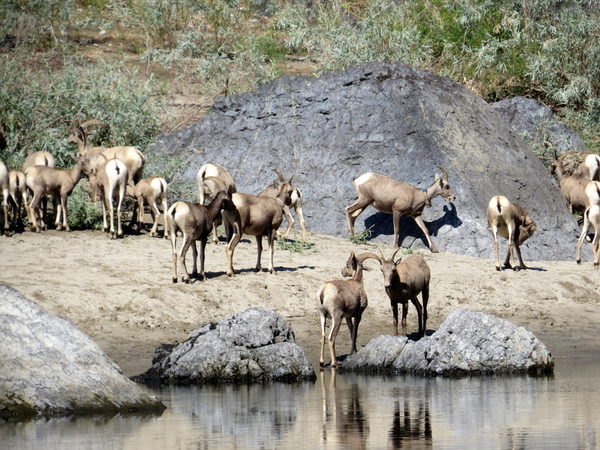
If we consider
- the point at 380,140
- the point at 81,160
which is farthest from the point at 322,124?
the point at 81,160

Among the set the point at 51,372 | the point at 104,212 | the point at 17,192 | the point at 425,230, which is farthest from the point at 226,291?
the point at 425,230

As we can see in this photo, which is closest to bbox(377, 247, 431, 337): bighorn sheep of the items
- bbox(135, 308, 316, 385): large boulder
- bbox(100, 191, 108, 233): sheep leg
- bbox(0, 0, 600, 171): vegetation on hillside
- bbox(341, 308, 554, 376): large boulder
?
bbox(341, 308, 554, 376): large boulder

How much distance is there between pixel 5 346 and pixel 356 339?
17.4ft

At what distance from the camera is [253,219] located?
1593 centimetres

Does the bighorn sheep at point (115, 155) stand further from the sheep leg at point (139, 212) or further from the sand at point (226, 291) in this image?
the sand at point (226, 291)

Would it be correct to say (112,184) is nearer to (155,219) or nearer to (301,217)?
(155,219)

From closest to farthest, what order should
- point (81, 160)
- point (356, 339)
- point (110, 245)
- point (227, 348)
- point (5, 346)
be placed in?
point (5, 346) < point (227, 348) < point (356, 339) < point (110, 245) < point (81, 160)

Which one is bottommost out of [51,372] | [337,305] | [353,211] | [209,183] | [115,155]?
[51,372]

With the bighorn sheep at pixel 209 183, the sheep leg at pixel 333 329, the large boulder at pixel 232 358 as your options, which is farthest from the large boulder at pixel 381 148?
the large boulder at pixel 232 358

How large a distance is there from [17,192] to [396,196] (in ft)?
23.7

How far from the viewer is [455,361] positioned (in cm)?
1186

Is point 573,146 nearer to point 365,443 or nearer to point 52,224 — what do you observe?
point 52,224

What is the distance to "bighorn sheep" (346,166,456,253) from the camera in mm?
19438

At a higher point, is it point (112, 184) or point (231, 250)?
point (112, 184)
